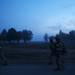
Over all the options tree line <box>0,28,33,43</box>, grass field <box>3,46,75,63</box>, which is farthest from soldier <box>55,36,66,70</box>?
tree line <box>0,28,33,43</box>

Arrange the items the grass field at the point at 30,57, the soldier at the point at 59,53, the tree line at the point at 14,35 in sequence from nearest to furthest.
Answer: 1. the soldier at the point at 59,53
2. the grass field at the point at 30,57
3. the tree line at the point at 14,35

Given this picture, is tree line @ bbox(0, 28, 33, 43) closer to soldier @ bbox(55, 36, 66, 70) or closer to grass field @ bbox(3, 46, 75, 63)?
grass field @ bbox(3, 46, 75, 63)

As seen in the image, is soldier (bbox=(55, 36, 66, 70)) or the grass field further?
the grass field

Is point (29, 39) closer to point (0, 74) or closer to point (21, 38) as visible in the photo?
point (21, 38)

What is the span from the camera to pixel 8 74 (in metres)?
14.2

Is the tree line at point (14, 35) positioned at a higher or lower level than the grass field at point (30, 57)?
higher

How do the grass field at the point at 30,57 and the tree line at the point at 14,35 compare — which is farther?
the tree line at the point at 14,35

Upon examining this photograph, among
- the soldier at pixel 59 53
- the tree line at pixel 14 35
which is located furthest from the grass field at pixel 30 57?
the tree line at pixel 14 35

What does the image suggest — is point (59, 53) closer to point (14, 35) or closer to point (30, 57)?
point (30, 57)

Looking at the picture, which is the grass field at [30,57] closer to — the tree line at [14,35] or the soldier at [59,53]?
the soldier at [59,53]

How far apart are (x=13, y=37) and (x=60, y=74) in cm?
6718

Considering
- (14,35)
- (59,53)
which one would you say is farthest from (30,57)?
(14,35)

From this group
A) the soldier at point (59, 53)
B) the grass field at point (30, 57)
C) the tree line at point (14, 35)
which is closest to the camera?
the soldier at point (59, 53)

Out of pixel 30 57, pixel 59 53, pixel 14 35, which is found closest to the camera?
pixel 59 53
